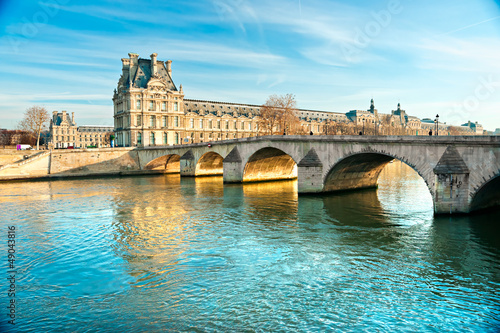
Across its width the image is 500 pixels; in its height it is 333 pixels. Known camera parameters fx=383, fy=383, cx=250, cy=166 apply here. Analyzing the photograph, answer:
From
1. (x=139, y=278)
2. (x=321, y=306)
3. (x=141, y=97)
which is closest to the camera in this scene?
(x=321, y=306)

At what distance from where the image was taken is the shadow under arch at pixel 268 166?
141ft

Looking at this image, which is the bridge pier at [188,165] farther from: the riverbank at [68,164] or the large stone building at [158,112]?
the large stone building at [158,112]

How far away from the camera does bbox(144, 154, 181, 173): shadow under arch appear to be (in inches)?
2454

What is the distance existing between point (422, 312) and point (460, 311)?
115cm

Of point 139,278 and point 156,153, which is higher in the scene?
point 156,153

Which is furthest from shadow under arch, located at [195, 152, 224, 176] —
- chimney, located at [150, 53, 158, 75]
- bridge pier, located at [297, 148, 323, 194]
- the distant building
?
the distant building

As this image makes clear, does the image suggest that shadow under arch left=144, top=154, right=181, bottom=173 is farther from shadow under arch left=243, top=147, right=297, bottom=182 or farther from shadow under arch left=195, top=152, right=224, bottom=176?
shadow under arch left=243, top=147, right=297, bottom=182

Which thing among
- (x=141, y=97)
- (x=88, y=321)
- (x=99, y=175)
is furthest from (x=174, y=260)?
(x=141, y=97)

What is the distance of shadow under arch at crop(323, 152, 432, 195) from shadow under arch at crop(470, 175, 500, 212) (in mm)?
8180

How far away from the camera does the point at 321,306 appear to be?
11688mm

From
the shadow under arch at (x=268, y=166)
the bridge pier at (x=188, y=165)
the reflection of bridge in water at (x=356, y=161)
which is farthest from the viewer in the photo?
the bridge pier at (x=188, y=165)

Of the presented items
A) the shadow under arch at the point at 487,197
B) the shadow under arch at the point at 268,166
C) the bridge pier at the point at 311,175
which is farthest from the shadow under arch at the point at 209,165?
the shadow under arch at the point at 487,197

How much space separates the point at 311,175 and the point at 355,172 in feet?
16.1

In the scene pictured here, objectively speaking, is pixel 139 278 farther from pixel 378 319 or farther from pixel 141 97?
pixel 141 97
